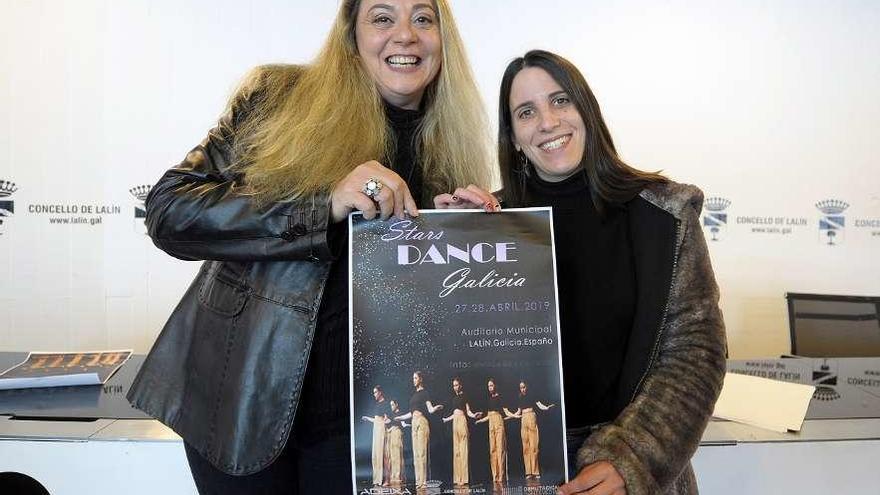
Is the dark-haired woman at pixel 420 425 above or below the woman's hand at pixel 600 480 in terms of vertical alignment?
above

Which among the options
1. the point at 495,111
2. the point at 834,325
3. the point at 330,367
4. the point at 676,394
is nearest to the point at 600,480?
the point at 676,394

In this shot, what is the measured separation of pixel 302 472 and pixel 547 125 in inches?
29.7

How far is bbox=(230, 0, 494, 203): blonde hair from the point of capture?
3.36 ft

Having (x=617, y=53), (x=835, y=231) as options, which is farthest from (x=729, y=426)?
(x=835, y=231)

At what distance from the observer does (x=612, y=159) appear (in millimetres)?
1177

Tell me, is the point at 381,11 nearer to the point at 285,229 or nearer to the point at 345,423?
the point at 285,229

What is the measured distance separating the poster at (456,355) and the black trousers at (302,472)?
0.15 m

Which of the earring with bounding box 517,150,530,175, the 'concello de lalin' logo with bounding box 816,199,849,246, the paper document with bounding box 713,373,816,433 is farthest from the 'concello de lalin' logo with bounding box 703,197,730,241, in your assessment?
the earring with bounding box 517,150,530,175

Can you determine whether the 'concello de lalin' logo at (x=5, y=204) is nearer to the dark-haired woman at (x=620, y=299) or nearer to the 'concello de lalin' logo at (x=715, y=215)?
the dark-haired woman at (x=620, y=299)

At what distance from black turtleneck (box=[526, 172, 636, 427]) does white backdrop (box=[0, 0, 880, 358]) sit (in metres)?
3.15

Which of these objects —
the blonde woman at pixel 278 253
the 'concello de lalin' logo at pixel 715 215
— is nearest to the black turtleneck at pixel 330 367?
the blonde woman at pixel 278 253

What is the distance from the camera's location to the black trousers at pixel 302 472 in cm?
Result: 102

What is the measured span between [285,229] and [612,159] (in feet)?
2.01

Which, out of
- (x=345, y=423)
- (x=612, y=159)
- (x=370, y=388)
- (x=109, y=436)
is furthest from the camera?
(x=109, y=436)
